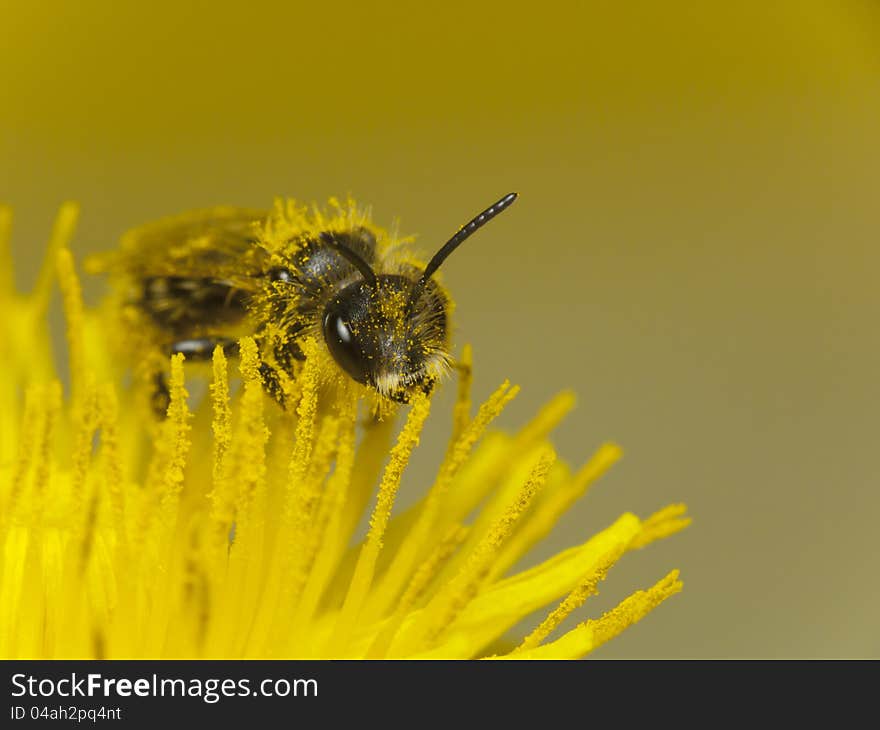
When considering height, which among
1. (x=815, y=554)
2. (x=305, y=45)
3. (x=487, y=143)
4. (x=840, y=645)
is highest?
(x=305, y=45)

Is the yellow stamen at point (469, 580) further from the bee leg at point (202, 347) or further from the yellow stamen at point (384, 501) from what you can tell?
the bee leg at point (202, 347)

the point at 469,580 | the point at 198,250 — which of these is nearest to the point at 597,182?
the point at 198,250

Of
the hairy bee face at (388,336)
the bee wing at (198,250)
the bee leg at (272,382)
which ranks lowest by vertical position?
the hairy bee face at (388,336)

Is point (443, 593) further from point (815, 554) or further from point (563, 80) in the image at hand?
point (563, 80)

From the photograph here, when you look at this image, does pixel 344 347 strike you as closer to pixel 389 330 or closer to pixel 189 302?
pixel 389 330

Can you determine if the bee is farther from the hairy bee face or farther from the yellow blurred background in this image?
the yellow blurred background

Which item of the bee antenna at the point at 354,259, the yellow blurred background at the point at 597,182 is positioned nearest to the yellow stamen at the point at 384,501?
the bee antenna at the point at 354,259

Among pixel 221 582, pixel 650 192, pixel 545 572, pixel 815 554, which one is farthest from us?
pixel 650 192

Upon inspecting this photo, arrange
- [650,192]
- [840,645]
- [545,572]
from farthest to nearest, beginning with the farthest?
1. [650,192]
2. [840,645]
3. [545,572]

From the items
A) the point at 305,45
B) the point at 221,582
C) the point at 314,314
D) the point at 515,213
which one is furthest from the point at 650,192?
the point at 221,582
